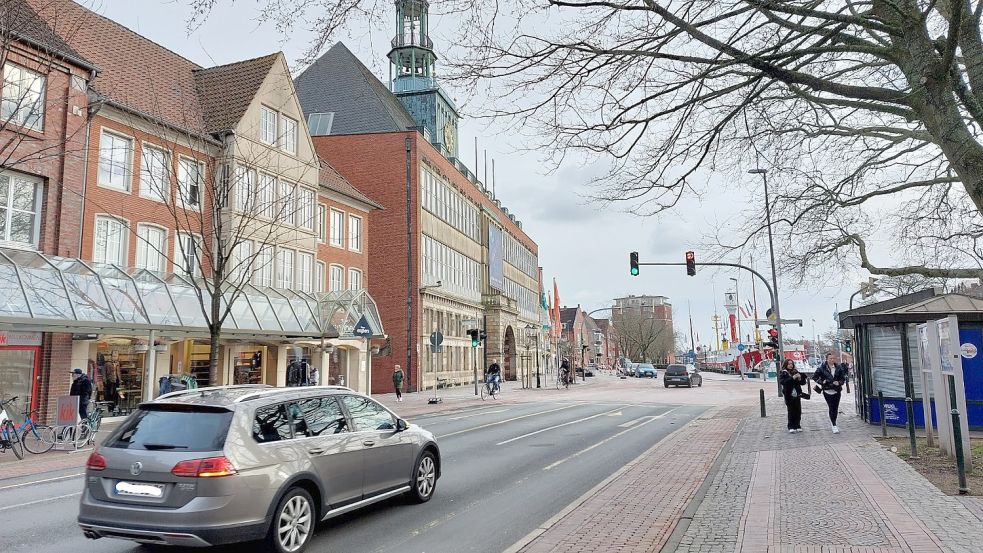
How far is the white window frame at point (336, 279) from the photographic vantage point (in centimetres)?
3376

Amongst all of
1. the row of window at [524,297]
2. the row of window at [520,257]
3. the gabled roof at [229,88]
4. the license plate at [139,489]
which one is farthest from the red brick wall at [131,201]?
the row of window at [520,257]

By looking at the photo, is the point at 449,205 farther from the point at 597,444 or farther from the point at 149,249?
the point at 597,444

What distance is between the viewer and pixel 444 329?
46062 millimetres

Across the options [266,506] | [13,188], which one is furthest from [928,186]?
[13,188]

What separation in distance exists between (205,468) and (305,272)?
2583 centimetres

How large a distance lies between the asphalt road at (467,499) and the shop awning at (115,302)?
618 cm

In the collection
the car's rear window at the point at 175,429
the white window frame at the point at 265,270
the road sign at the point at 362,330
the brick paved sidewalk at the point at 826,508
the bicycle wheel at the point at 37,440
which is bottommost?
the brick paved sidewalk at the point at 826,508

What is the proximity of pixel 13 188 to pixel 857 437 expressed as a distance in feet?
70.2

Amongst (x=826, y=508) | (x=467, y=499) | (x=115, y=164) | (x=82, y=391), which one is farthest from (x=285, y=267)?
(x=826, y=508)

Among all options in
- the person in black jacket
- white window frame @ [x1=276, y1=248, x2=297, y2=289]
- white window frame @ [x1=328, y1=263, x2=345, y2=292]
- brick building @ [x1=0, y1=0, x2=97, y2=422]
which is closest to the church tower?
white window frame @ [x1=328, y1=263, x2=345, y2=292]

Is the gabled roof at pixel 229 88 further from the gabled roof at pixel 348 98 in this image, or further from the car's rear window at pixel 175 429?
the car's rear window at pixel 175 429

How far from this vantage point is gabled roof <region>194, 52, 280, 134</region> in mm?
26734

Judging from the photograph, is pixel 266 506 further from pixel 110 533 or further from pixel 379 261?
pixel 379 261

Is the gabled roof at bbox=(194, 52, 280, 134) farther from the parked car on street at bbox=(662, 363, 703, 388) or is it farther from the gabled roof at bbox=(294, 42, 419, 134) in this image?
the parked car on street at bbox=(662, 363, 703, 388)
